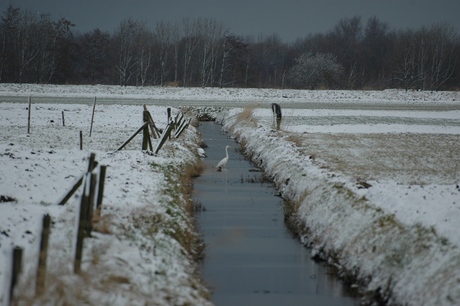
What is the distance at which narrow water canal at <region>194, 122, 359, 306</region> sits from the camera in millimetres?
9125

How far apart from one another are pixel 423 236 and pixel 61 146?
13.8 m

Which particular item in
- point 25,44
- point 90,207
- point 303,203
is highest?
point 25,44

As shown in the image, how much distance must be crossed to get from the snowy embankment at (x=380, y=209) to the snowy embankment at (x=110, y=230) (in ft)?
9.01

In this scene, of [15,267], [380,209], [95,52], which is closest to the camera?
[15,267]

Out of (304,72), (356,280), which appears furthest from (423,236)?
(304,72)

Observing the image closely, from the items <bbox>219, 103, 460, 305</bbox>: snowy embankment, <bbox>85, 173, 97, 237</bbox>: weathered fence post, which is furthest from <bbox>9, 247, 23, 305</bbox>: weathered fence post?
<bbox>219, 103, 460, 305</bbox>: snowy embankment

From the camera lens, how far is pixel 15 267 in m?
5.31

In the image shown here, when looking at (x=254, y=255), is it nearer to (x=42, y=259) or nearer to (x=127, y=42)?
(x=42, y=259)

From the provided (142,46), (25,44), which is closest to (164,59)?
(142,46)

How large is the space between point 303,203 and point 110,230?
19.4 feet

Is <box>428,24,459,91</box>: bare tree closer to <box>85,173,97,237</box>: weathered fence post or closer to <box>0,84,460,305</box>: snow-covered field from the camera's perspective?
<box>0,84,460,305</box>: snow-covered field

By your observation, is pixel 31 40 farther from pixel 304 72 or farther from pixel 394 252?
pixel 394 252

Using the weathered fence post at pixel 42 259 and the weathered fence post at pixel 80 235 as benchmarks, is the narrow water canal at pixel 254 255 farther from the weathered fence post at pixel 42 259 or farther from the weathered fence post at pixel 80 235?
the weathered fence post at pixel 42 259

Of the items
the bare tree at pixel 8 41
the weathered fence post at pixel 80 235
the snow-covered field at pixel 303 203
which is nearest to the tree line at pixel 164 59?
the bare tree at pixel 8 41
